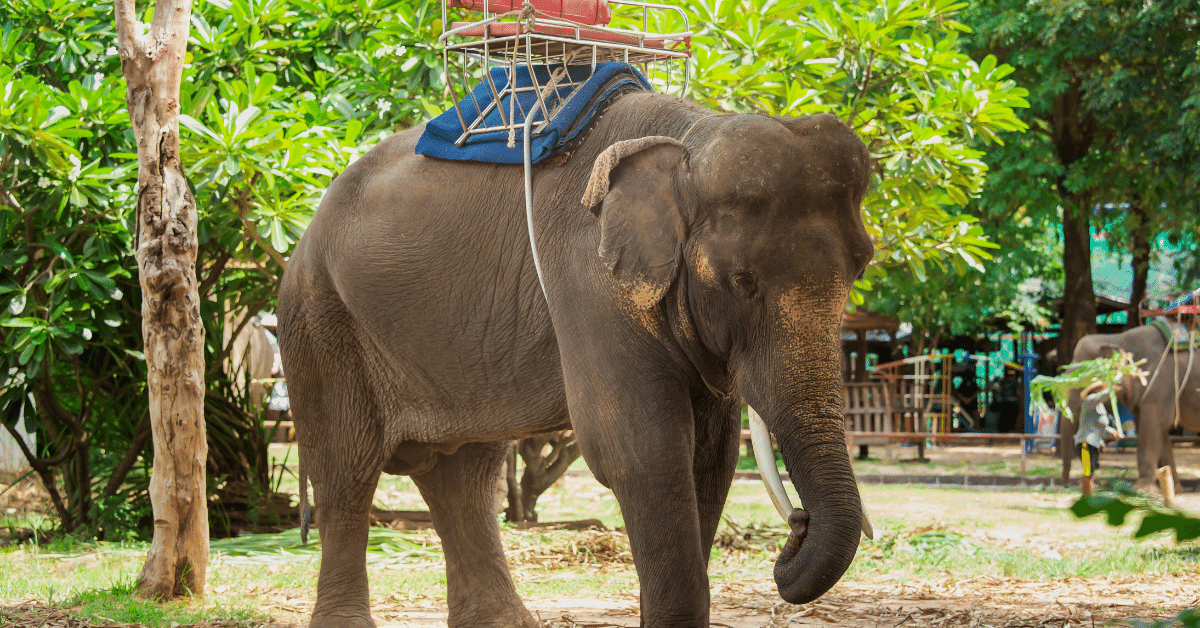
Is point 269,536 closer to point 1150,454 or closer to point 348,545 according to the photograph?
point 348,545

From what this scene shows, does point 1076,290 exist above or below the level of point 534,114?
above

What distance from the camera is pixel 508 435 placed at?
11.5 feet

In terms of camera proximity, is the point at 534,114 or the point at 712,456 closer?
the point at 712,456

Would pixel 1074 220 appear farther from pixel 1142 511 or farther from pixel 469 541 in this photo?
pixel 1142 511

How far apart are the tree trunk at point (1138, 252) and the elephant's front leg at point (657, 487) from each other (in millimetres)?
14006

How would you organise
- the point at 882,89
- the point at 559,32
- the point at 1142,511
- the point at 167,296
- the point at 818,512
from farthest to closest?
the point at 882,89 < the point at 167,296 < the point at 559,32 < the point at 818,512 < the point at 1142,511

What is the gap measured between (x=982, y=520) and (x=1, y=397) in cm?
723

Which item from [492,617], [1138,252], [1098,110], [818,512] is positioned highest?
[1098,110]

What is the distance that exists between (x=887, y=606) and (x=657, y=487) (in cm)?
257

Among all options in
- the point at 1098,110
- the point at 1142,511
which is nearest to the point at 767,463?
the point at 1142,511

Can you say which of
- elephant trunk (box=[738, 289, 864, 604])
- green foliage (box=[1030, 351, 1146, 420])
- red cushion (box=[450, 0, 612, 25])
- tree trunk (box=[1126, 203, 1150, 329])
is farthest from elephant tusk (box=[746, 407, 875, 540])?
tree trunk (box=[1126, 203, 1150, 329])

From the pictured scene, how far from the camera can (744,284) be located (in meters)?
2.78

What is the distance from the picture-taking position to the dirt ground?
15.0ft

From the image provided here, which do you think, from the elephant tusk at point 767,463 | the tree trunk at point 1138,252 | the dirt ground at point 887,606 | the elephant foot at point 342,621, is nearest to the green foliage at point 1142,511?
the elephant tusk at point 767,463
